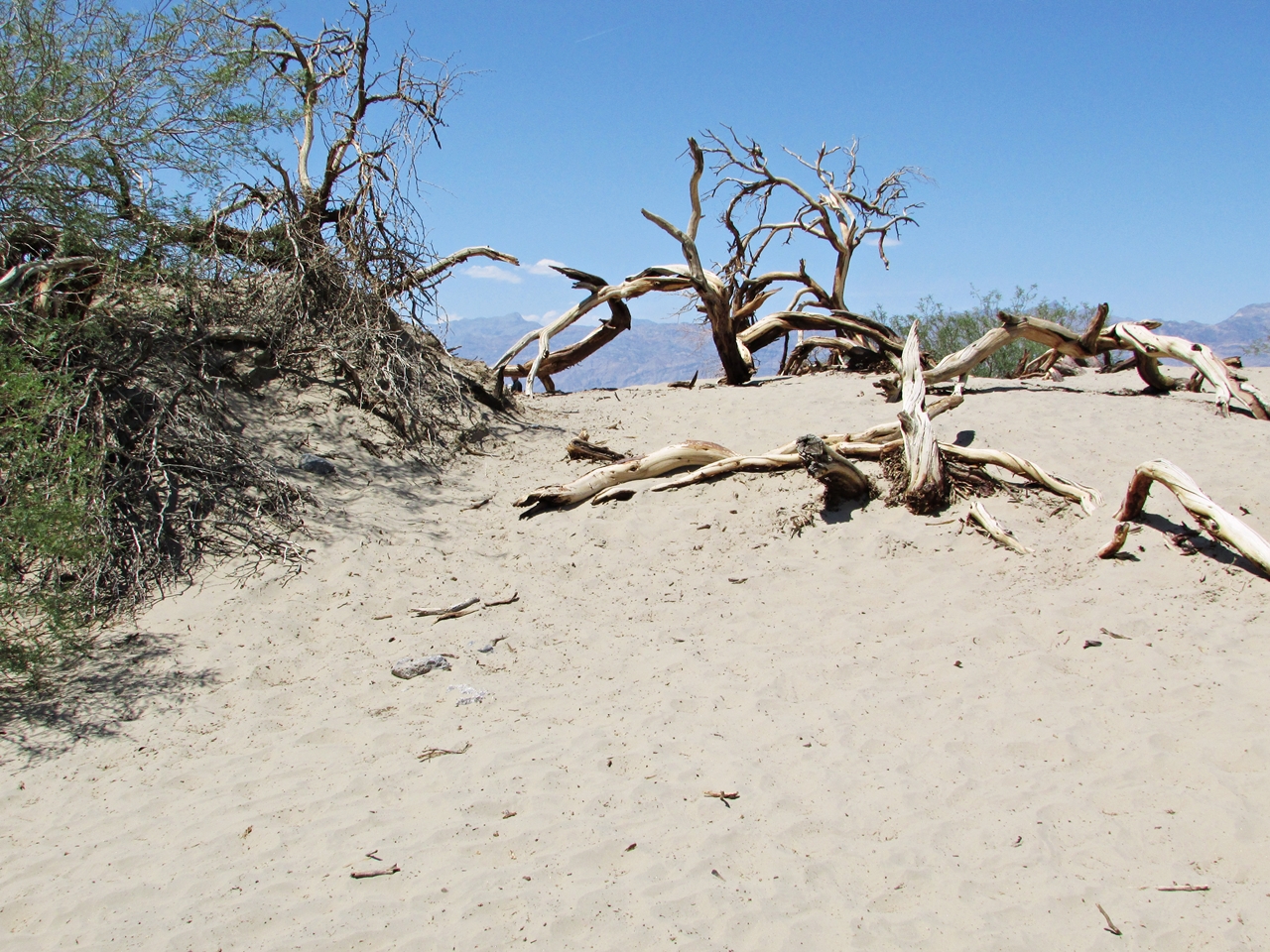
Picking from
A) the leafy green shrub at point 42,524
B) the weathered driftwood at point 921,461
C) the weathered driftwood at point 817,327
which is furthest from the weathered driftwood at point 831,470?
the weathered driftwood at point 817,327

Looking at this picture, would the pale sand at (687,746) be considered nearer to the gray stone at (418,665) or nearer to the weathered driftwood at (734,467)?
the gray stone at (418,665)

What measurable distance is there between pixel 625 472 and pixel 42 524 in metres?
3.80

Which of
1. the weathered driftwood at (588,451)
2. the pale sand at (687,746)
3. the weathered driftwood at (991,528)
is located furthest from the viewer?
the weathered driftwood at (588,451)

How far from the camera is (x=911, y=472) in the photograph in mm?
5703

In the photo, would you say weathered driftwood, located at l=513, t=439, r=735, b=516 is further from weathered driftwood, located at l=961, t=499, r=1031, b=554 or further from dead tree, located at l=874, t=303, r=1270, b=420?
dead tree, located at l=874, t=303, r=1270, b=420

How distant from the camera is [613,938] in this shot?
257cm

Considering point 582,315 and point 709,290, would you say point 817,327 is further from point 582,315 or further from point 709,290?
point 582,315

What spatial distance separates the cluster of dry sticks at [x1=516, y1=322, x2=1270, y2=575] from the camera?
4793mm

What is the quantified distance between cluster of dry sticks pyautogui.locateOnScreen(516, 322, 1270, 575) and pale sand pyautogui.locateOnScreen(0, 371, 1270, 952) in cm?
18

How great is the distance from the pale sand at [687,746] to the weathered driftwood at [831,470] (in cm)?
20

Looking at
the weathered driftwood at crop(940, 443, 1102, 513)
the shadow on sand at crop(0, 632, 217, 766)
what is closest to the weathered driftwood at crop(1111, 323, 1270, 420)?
the weathered driftwood at crop(940, 443, 1102, 513)

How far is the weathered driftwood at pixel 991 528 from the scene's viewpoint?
5055 millimetres

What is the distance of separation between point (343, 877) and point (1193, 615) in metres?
4.21

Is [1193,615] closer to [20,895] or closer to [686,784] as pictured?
[686,784]
